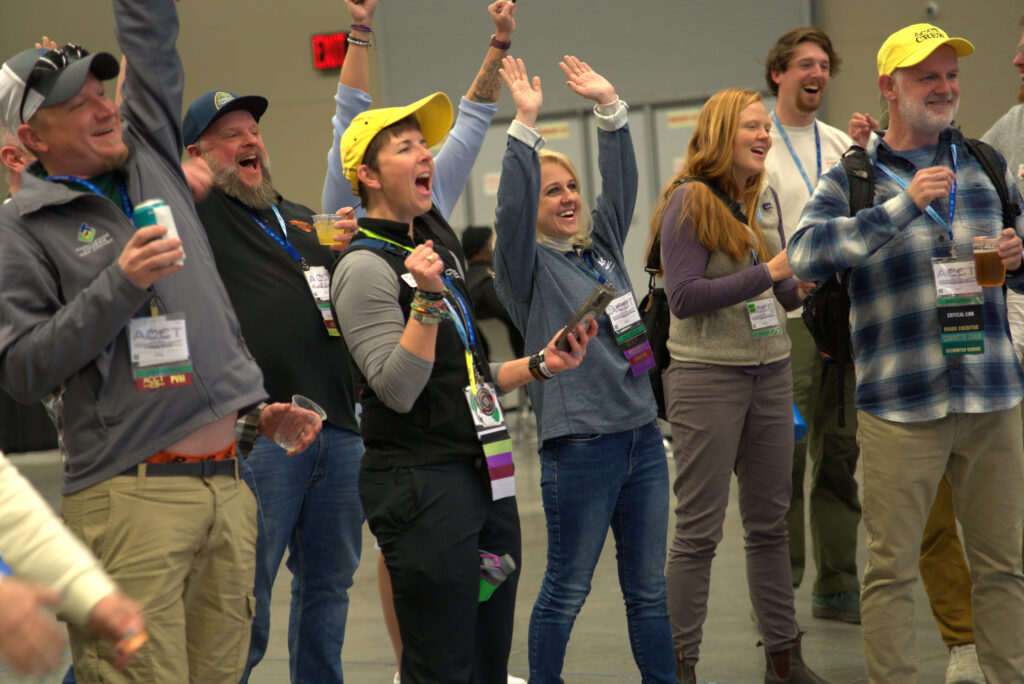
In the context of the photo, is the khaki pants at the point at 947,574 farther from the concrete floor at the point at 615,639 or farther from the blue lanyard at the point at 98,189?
the blue lanyard at the point at 98,189

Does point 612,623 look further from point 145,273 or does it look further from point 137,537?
point 145,273

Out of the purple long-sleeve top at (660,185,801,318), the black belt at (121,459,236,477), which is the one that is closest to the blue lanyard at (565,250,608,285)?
the purple long-sleeve top at (660,185,801,318)

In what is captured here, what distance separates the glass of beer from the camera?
8.53ft

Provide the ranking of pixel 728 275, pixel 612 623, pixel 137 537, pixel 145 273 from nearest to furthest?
1. pixel 145 273
2. pixel 137 537
3. pixel 728 275
4. pixel 612 623

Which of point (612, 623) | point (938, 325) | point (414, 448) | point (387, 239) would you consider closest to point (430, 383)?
point (414, 448)

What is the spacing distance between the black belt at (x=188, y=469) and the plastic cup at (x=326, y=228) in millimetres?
870

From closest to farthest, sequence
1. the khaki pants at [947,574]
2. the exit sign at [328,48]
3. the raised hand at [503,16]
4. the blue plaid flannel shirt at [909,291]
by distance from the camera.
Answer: the blue plaid flannel shirt at [909,291]
the raised hand at [503,16]
the khaki pants at [947,574]
the exit sign at [328,48]

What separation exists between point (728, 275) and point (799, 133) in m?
1.21

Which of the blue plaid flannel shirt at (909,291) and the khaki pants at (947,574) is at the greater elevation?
the blue plaid flannel shirt at (909,291)

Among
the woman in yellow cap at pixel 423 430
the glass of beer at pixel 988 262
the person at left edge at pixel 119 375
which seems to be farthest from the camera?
the glass of beer at pixel 988 262

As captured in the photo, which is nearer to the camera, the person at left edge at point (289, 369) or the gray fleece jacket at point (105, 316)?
the gray fleece jacket at point (105, 316)

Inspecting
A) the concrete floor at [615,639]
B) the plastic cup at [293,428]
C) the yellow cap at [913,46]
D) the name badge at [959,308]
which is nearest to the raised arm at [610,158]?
the yellow cap at [913,46]

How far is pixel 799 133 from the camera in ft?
13.5

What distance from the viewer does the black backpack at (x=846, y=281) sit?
280 cm
